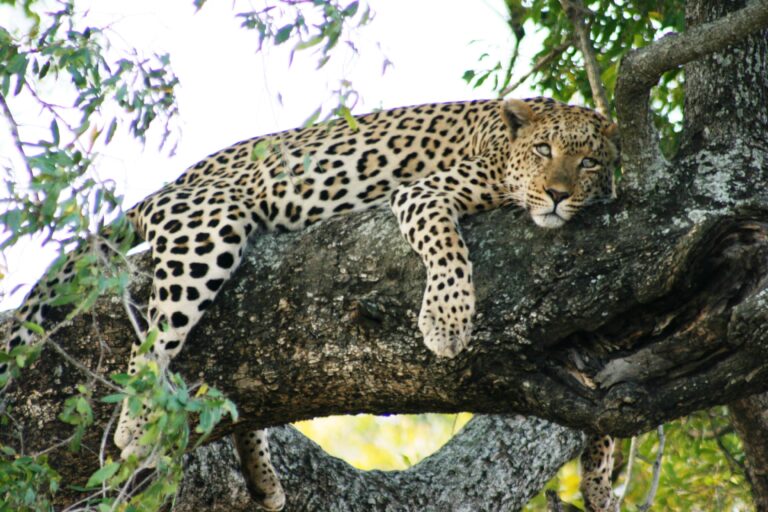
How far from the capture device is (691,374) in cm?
500

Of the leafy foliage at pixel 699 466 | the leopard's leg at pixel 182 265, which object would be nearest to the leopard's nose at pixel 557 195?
the leopard's leg at pixel 182 265

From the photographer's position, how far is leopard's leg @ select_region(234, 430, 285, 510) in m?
7.31

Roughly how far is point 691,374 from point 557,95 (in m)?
4.58

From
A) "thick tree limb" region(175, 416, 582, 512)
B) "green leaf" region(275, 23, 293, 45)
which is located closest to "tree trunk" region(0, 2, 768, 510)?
"green leaf" region(275, 23, 293, 45)

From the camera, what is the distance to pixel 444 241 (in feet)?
18.8

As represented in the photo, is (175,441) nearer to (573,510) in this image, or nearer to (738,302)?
(738,302)

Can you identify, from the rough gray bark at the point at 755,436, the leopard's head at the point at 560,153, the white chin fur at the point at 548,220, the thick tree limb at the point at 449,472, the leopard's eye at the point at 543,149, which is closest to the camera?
the white chin fur at the point at 548,220

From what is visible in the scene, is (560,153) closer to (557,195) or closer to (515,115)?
(515,115)

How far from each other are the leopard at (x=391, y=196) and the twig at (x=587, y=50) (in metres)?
0.41

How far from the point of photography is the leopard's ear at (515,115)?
23.8 ft

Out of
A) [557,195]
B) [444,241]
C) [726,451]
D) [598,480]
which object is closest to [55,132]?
[444,241]

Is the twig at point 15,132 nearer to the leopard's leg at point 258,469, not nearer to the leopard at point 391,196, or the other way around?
the leopard at point 391,196

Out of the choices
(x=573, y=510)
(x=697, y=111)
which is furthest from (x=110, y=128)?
(x=573, y=510)

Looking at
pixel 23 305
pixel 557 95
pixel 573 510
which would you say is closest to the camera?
pixel 23 305
